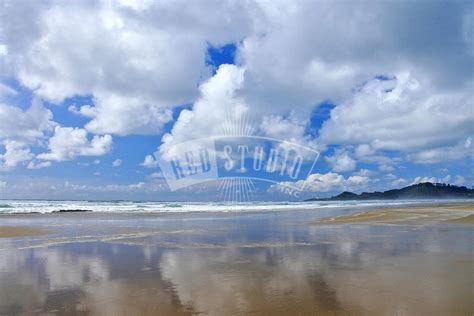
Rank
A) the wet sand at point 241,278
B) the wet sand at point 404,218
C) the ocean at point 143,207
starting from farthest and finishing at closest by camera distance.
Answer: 1. the ocean at point 143,207
2. the wet sand at point 404,218
3. the wet sand at point 241,278

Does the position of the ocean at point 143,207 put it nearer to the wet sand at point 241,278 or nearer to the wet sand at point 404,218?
the wet sand at point 404,218

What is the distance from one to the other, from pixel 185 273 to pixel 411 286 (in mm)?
4636

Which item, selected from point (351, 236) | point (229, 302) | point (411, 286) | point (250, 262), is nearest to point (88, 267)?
point (250, 262)

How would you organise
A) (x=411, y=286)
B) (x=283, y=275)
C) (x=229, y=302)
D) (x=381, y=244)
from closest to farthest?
(x=229, y=302), (x=411, y=286), (x=283, y=275), (x=381, y=244)

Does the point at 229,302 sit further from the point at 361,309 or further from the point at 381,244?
the point at 381,244

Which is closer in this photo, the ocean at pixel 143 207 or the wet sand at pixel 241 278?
the wet sand at pixel 241 278

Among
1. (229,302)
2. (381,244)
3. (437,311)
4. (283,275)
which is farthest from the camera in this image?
(381,244)

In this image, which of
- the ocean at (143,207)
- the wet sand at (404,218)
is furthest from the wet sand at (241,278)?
the ocean at (143,207)

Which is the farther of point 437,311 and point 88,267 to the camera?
point 88,267

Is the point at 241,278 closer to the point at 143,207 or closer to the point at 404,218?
the point at 404,218

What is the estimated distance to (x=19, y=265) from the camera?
9.50 meters

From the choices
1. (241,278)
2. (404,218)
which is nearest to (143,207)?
(404,218)

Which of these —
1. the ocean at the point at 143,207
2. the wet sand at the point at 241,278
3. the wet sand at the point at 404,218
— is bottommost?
the wet sand at the point at 241,278

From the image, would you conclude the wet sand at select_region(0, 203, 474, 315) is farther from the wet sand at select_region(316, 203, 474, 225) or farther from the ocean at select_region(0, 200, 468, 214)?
the ocean at select_region(0, 200, 468, 214)
